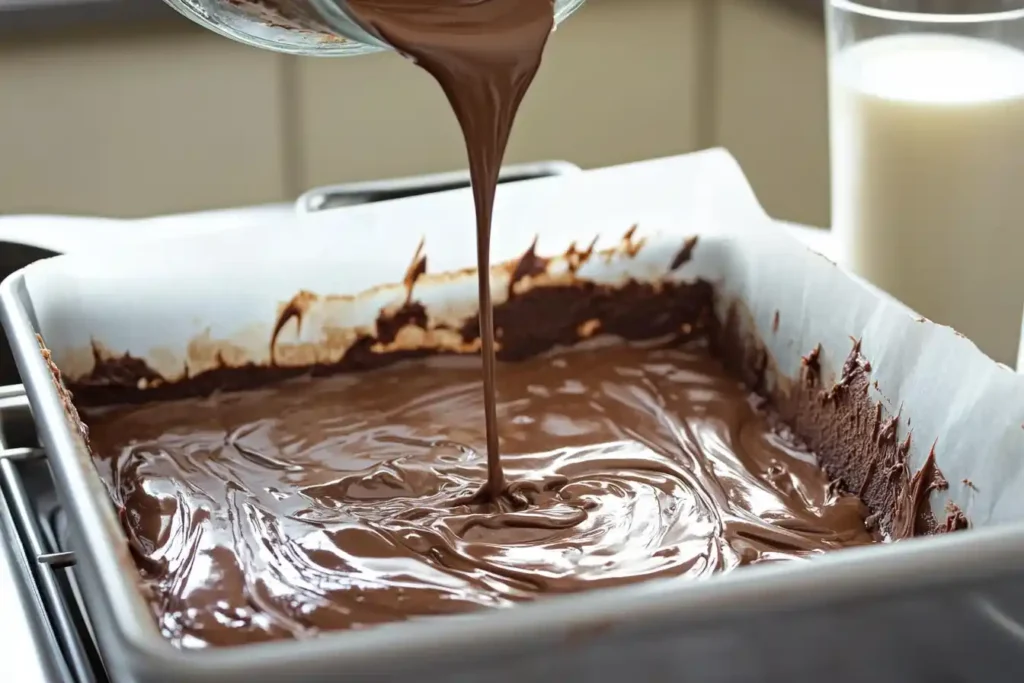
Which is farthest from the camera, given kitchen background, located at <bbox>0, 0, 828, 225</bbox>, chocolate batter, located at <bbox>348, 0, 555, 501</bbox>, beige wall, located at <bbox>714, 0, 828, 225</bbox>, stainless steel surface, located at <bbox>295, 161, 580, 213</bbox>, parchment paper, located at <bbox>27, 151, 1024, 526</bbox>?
beige wall, located at <bbox>714, 0, 828, 225</bbox>

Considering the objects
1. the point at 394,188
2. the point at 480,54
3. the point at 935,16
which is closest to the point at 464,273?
the point at 394,188

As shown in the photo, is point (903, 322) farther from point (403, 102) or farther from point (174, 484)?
point (403, 102)

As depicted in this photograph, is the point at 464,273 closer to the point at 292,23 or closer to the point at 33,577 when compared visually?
the point at 292,23

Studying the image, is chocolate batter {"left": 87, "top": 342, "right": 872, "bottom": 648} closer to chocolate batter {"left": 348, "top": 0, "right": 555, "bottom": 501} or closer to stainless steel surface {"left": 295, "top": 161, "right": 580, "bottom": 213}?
chocolate batter {"left": 348, "top": 0, "right": 555, "bottom": 501}

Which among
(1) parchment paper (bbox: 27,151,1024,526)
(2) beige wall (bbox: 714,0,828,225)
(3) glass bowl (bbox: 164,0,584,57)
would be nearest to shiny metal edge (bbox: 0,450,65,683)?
(1) parchment paper (bbox: 27,151,1024,526)

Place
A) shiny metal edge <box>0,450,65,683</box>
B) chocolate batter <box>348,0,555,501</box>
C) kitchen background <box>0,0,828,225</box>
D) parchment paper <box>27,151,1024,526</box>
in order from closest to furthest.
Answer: shiny metal edge <box>0,450,65,683</box> → chocolate batter <box>348,0,555,501</box> → parchment paper <box>27,151,1024,526</box> → kitchen background <box>0,0,828,225</box>

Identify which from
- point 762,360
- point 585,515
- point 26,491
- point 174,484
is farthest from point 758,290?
point 26,491
